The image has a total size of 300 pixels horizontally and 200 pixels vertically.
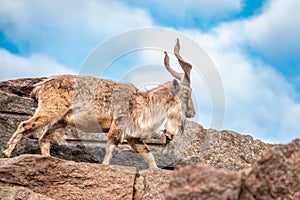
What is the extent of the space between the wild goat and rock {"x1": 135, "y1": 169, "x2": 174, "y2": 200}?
165cm

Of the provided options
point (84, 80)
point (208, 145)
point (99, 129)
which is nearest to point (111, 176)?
point (99, 129)

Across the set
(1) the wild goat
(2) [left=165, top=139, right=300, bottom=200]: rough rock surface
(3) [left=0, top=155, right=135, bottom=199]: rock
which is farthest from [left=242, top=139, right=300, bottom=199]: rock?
(1) the wild goat

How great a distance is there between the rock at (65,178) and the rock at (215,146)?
11.6 ft

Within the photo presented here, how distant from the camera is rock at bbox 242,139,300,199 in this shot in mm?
3057

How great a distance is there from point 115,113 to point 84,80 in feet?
2.88

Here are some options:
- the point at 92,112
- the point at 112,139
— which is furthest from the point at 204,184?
the point at 92,112

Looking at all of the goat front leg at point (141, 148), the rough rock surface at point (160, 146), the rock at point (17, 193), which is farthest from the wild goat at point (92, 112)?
the rock at point (17, 193)

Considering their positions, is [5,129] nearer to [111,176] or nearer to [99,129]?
[99,129]

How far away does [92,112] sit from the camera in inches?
369

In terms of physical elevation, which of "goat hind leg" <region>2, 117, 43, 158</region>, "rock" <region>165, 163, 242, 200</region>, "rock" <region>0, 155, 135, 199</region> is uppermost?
"goat hind leg" <region>2, 117, 43, 158</region>

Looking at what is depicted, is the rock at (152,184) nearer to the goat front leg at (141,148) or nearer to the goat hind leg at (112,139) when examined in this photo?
the goat hind leg at (112,139)

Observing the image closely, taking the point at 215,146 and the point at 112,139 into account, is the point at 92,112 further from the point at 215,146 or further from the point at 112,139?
the point at 215,146

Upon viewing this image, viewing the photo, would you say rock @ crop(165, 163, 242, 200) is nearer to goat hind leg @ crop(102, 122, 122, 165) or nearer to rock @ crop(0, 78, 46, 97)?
goat hind leg @ crop(102, 122, 122, 165)

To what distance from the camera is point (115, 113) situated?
9.46 m
